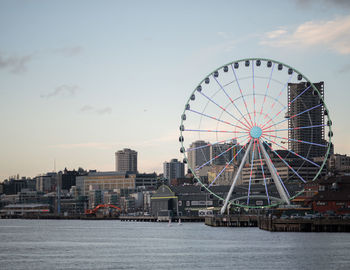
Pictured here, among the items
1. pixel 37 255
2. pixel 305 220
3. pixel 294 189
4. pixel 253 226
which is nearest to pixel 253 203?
pixel 294 189

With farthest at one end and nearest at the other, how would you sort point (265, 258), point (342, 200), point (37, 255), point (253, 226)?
point (253, 226)
point (342, 200)
point (37, 255)
point (265, 258)

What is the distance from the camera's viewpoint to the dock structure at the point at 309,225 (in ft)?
381

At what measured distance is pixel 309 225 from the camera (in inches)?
4717

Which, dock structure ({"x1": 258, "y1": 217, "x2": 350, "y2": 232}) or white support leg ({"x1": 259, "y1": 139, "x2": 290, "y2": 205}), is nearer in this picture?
dock structure ({"x1": 258, "y1": 217, "x2": 350, "y2": 232})

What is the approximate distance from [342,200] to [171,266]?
6866cm

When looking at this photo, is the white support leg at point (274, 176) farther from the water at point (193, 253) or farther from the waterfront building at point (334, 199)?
the water at point (193, 253)

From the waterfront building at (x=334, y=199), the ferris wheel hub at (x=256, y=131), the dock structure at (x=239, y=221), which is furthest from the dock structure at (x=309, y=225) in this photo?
the dock structure at (x=239, y=221)

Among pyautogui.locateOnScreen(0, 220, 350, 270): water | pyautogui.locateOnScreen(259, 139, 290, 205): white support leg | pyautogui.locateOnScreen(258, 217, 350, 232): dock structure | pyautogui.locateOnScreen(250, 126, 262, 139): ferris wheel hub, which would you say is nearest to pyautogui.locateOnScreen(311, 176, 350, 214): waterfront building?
pyautogui.locateOnScreen(259, 139, 290, 205): white support leg

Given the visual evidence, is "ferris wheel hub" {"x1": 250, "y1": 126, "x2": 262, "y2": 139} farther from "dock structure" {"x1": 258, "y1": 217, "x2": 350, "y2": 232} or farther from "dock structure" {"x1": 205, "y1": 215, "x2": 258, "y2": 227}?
"dock structure" {"x1": 205, "y1": 215, "x2": 258, "y2": 227}

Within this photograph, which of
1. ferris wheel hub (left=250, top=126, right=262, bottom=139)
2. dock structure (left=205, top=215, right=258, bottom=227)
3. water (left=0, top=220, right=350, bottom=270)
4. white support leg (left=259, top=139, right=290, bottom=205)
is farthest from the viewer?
dock structure (left=205, top=215, right=258, bottom=227)

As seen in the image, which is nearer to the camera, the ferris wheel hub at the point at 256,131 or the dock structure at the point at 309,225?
the dock structure at the point at 309,225

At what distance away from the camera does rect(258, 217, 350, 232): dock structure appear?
11612 cm

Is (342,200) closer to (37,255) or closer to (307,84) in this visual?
(307,84)

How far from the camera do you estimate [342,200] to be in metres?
140
